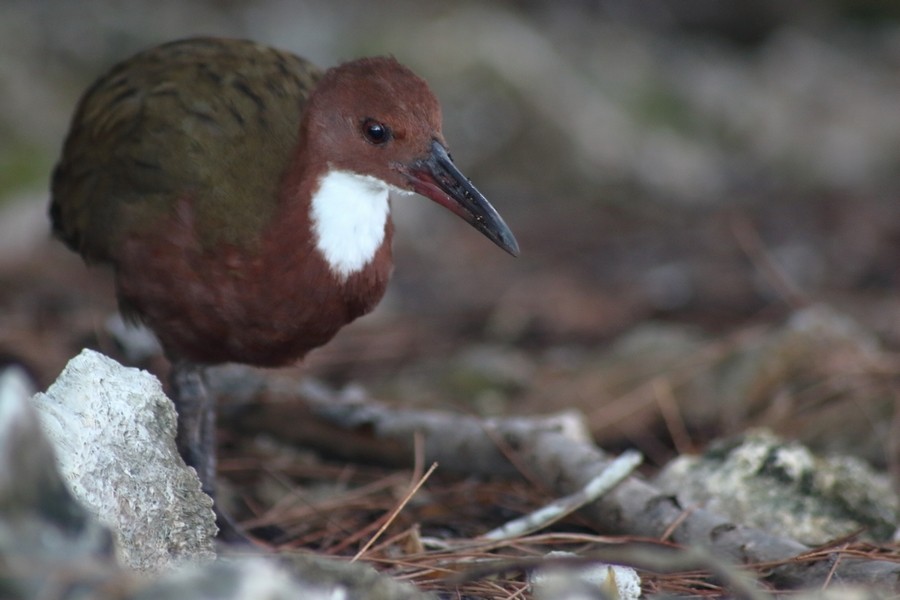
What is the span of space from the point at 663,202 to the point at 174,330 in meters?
4.26

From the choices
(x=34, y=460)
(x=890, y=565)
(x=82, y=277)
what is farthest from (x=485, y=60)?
(x=34, y=460)

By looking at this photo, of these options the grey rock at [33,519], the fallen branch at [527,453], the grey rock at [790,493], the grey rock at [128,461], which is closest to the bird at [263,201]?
the fallen branch at [527,453]


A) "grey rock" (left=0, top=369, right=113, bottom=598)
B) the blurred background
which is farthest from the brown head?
"grey rock" (left=0, top=369, right=113, bottom=598)

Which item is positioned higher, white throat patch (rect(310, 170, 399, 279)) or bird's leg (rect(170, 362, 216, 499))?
white throat patch (rect(310, 170, 399, 279))

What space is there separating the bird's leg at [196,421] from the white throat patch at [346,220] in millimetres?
664

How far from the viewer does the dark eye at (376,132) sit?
2957 mm

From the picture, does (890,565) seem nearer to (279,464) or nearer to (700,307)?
(279,464)

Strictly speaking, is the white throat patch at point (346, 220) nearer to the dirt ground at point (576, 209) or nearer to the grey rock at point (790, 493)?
the dirt ground at point (576, 209)

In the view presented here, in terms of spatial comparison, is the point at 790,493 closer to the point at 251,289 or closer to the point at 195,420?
the point at 251,289

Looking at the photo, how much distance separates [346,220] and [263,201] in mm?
225

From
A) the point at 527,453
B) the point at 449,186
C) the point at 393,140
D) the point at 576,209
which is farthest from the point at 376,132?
the point at 576,209

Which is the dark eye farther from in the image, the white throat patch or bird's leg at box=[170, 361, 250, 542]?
bird's leg at box=[170, 361, 250, 542]

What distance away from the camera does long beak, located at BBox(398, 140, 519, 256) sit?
2963 millimetres

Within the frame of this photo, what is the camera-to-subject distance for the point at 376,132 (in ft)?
9.71
